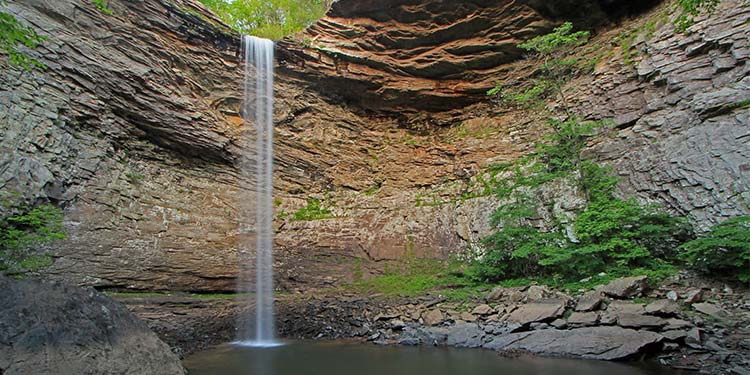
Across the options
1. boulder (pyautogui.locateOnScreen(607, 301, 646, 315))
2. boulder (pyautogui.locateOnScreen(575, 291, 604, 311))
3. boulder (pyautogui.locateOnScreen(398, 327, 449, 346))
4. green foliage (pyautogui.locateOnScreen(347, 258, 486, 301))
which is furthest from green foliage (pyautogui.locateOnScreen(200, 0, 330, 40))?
boulder (pyautogui.locateOnScreen(607, 301, 646, 315))

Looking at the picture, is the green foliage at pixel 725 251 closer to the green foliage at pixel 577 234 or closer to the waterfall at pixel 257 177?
the green foliage at pixel 577 234

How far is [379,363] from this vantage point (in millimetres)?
6934

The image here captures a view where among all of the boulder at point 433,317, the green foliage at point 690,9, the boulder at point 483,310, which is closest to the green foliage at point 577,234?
the boulder at point 483,310

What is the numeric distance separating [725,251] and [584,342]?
11.2 feet

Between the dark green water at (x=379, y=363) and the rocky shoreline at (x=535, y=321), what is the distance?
1.44ft

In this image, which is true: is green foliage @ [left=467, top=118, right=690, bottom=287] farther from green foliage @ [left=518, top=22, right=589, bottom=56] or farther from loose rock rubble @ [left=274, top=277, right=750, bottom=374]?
green foliage @ [left=518, top=22, right=589, bottom=56]

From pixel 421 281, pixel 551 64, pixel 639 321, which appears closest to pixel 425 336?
pixel 421 281

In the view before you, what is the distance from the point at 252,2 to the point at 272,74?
904cm

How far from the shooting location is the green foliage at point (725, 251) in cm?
681

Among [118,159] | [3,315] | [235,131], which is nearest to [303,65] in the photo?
[235,131]

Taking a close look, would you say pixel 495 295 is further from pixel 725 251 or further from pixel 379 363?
pixel 725 251

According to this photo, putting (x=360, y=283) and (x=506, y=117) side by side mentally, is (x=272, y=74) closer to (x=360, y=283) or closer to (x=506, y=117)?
(x=360, y=283)

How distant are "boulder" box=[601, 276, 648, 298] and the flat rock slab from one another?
3.85 feet

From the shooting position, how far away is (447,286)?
11320 mm
